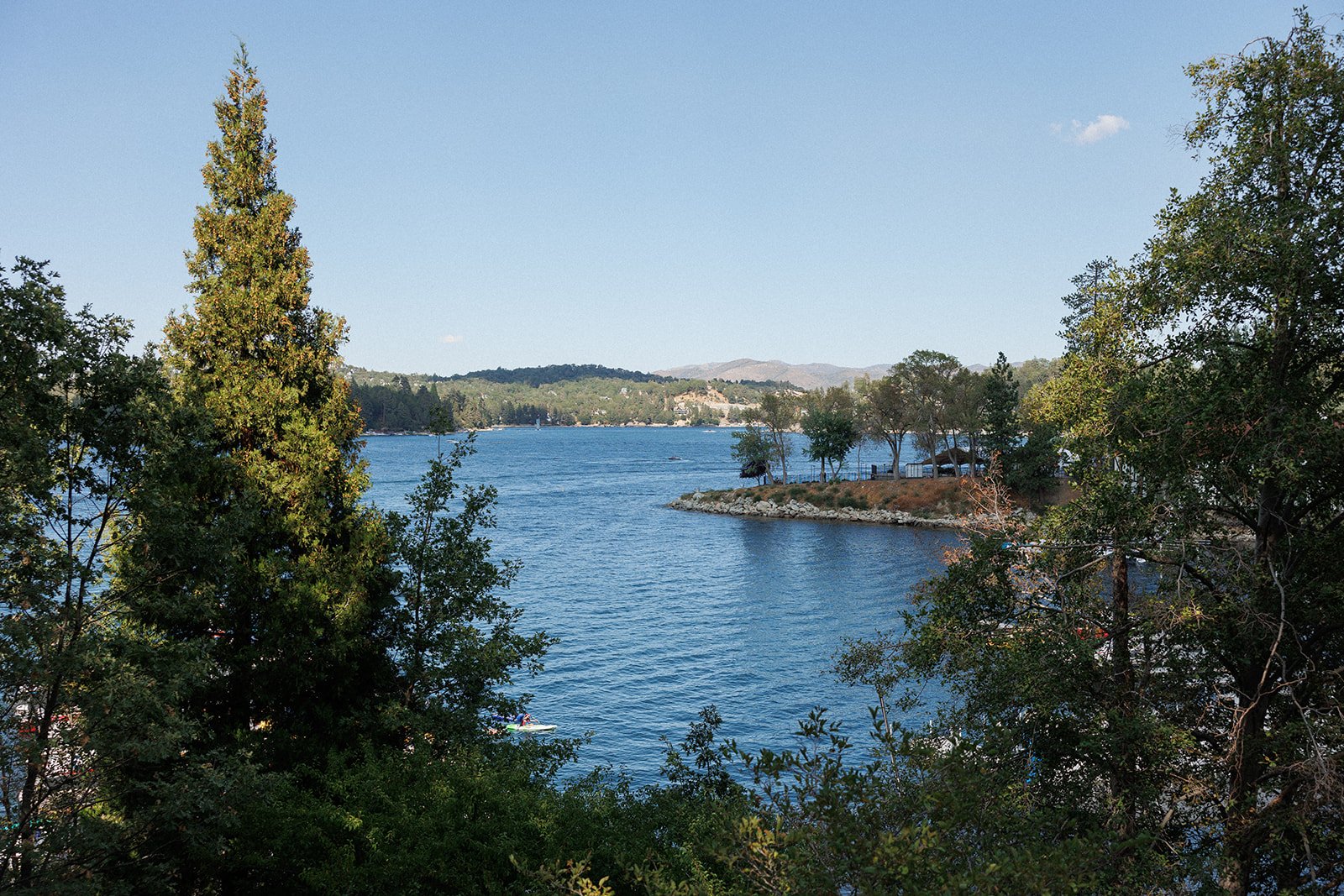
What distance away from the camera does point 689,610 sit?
47312mm

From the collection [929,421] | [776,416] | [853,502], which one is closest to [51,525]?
[853,502]

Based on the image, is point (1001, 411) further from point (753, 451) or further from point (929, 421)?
point (753, 451)

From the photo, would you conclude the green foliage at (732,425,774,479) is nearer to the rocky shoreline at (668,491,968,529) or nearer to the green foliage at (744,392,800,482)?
the green foliage at (744,392,800,482)

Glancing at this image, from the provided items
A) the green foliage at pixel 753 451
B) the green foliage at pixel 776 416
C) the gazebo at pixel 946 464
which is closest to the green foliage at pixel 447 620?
the gazebo at pixel 946 464

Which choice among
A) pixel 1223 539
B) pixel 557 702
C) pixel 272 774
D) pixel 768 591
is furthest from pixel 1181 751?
pixel 768 591

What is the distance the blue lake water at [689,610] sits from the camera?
30641mm

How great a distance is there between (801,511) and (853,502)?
5382mm

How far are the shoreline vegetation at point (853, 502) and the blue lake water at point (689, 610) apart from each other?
2.41 m

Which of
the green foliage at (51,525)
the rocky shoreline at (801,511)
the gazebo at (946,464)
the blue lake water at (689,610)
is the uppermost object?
the green foliage at (51,525)

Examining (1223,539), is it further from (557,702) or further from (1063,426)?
(557,702)

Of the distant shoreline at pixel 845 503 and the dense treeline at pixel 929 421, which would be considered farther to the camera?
the distant shoreline at pixel 845 503

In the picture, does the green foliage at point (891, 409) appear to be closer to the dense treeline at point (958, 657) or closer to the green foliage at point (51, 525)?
the dense treeline at point (958, 657)

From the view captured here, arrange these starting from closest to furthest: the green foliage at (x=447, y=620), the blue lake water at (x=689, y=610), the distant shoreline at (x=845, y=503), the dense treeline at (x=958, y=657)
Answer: the dense treeline at (x=958, y=657), the green foliage at (x=447, y=620), the blue lake water at (x=689, y=610), the distant shoreline at (x=845, y=503)

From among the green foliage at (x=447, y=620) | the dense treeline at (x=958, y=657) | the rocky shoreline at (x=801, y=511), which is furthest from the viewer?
the rocky shoreline at (x=801, y=511)
